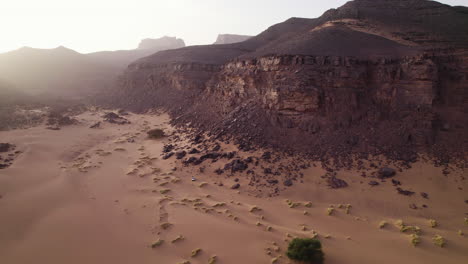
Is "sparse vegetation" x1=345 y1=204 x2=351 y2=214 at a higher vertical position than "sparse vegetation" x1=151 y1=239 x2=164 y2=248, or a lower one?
lower

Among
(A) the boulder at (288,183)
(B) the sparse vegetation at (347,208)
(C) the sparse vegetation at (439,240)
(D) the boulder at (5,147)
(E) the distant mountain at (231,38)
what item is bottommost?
(C) the sparse vegetation at (439,240)

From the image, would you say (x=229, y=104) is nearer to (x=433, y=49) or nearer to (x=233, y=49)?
(x=433, y=49)

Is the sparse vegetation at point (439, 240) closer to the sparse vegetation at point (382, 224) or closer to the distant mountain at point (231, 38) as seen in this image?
the sparse vegetation at point (382, 224)

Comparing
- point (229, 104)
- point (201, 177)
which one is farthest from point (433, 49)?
point (201, 177)

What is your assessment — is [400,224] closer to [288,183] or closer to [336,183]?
[336,183]

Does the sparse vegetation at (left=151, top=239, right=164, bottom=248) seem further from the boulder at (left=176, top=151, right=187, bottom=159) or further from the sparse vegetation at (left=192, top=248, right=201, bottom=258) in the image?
the boulder at (left=176, top=151, right=187, bottom=159)

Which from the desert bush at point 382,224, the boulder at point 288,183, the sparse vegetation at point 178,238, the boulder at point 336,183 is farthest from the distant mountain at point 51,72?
the desert bush at point 382,224

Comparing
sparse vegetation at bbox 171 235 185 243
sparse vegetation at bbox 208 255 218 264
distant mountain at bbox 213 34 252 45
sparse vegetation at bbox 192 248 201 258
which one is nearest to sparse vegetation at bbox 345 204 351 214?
sparse vegetation at bbox 208 255 218 264
